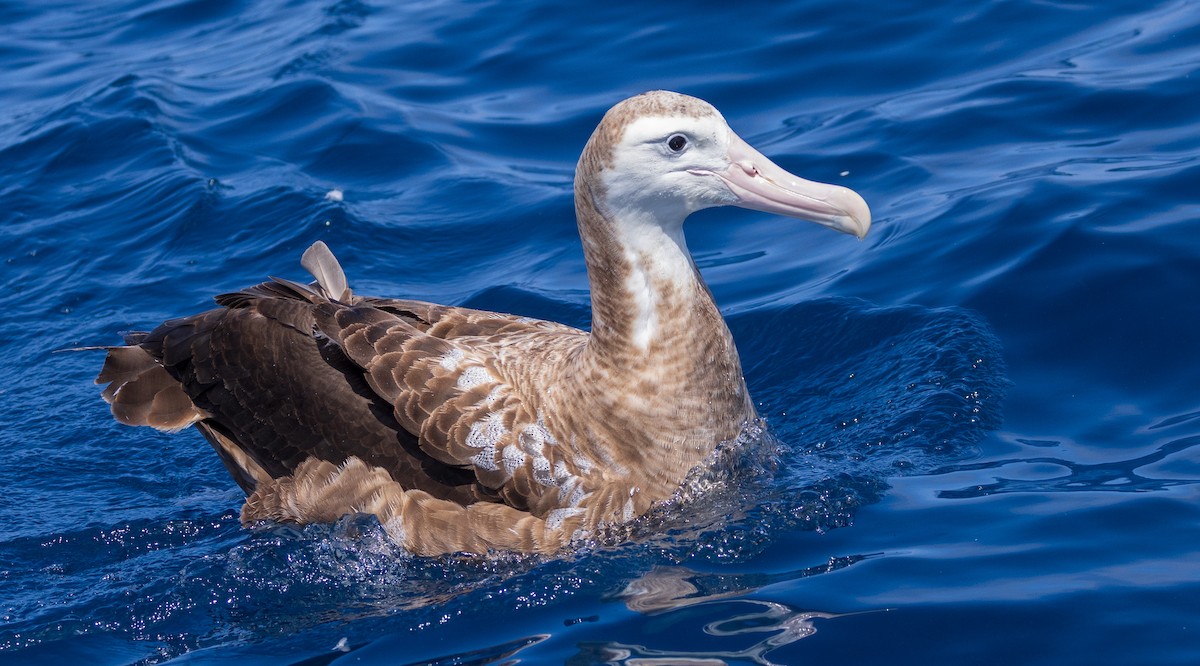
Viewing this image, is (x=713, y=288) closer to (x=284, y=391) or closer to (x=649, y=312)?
(x=649, y=312)

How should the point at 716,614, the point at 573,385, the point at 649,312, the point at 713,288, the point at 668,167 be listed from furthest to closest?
the point at 713,288 < the point at 573,385 < the point at 649,312 < the point at 668,167 < the point at 716,614

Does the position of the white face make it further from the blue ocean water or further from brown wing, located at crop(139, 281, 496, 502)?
brown wing, located at crop(139, 281, 496, 502)

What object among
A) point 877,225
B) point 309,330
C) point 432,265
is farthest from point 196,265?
point 877,225

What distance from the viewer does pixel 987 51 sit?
11.1 m

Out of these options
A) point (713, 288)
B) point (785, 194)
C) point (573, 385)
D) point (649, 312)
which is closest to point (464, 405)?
point (573, 385)

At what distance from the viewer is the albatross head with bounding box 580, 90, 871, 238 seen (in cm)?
566

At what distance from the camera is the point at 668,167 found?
5738 mm

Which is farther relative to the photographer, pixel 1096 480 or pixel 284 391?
pixel 284 391

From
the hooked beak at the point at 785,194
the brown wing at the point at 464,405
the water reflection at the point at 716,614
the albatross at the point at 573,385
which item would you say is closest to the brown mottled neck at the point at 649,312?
the albatross at the point at 573,385

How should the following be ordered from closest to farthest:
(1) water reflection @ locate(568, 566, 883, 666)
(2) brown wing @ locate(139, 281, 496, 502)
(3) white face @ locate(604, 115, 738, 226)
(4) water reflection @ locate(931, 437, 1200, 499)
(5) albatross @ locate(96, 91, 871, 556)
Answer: (1) water reflection @ locate(568, 566, 883, 666), (3) white face @ locate(604, 115, 738, 226), (5) albatross @ locate(96, 91, 871, 556), (4) water reflection @ locate(931, 437, 1200, 499), (2) brown wing @ locate(139, 281, 496, 502)

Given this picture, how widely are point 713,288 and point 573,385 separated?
3099 millimetres

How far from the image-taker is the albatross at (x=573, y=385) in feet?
19.1

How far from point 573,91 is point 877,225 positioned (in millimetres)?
3520

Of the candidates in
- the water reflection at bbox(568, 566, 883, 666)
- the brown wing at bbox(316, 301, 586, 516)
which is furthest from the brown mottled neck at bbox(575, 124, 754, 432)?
the water reflection at bbox(568, 566, 883, 666)
